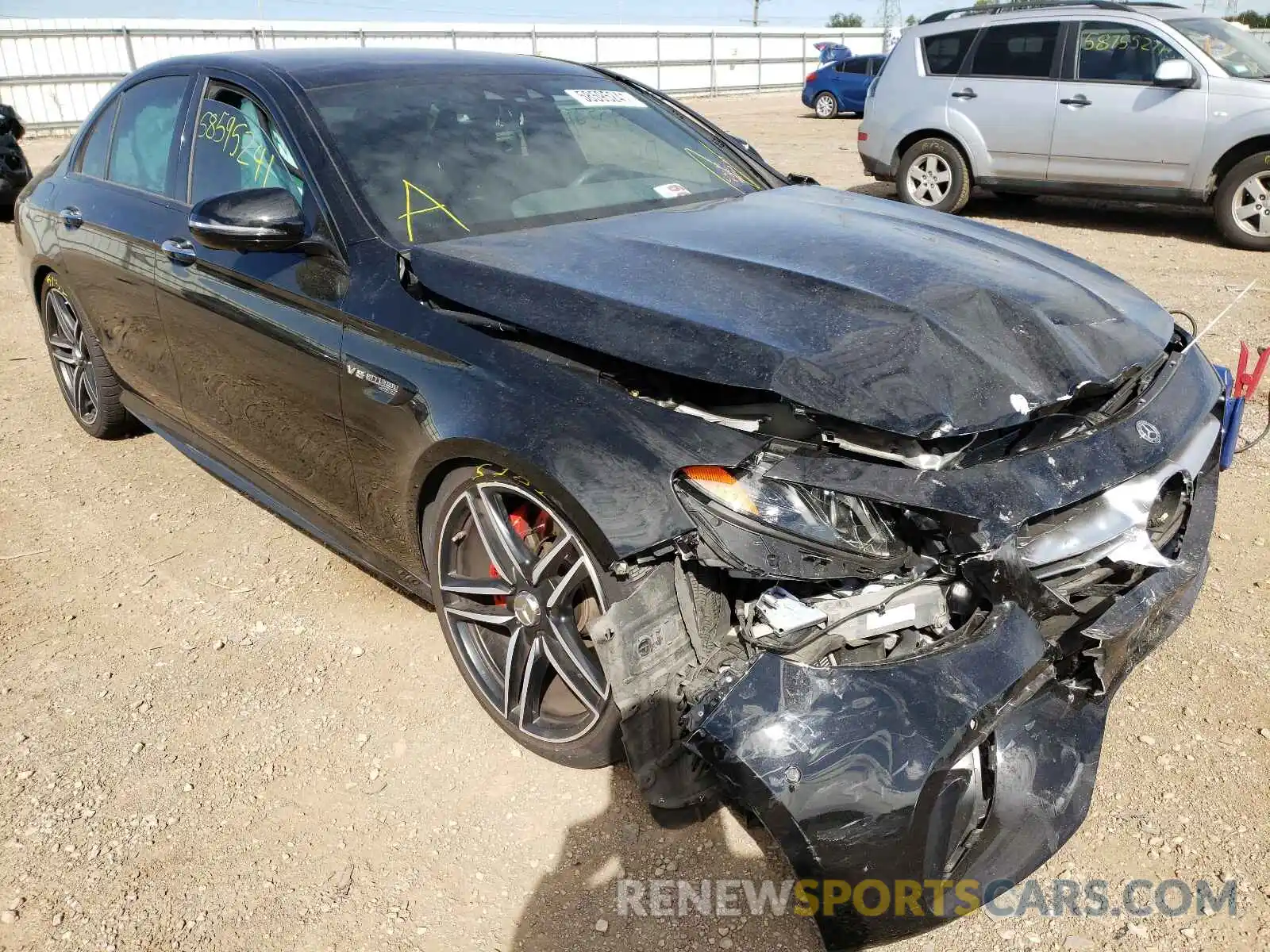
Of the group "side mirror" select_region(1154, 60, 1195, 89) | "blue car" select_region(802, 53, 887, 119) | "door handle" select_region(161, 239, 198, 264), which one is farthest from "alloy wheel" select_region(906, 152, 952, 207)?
"blue car" select_region(802, 53, 887, 119)

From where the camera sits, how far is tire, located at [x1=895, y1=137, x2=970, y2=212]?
8.97 m

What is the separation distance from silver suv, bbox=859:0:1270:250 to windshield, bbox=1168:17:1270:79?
0.01 meters

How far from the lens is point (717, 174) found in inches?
142

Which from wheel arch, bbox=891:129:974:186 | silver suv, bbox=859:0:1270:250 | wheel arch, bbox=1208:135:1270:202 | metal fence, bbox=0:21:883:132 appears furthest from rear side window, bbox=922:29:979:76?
metal fence, bbox=0:21:883:132

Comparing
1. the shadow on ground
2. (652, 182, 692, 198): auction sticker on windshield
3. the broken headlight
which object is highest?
(652, 182, 692, 198): auction sticker on windshield

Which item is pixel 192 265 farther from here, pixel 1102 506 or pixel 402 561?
pixel 1102 506

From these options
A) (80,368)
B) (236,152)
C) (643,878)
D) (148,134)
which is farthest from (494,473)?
(80,368)

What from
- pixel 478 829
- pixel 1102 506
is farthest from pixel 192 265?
pixel 1102 506

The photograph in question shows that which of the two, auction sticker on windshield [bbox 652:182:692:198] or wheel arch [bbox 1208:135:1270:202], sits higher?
auction sticker on windshield [bbox 652:182:692:198]

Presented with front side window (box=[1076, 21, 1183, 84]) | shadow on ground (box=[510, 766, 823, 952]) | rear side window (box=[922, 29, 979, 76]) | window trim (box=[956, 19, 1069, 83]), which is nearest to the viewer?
shadow on ground (box=[510, 766, 823, 952])

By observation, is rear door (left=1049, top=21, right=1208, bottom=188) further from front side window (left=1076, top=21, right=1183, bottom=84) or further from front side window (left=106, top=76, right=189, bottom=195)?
front side window (left=106, top=76, right=189, bottom=195)

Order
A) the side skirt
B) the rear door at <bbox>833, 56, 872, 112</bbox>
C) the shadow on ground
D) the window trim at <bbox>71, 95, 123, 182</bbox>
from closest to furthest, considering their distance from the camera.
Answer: the shadow on ground → the side skirt → the window trim at <bbox>71, 95, 123, 182</bbox> → the rear door at <bbox>833, 56, 872, 112</bbox>

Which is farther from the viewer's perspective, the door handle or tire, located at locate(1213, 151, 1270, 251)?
tire, located at locate(1213, 151, 1270, 251)

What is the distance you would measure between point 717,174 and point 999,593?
2.13m
